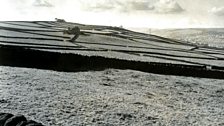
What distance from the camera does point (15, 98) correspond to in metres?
3.88

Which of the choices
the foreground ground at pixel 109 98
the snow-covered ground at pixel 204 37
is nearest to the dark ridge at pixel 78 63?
the foreground ground at pixel 109 98

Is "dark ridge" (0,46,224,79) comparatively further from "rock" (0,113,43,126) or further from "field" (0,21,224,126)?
"rock" (0,113,43,126)

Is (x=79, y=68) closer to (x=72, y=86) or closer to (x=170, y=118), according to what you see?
(x=72, y=86)

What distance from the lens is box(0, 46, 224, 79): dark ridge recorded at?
226 inches

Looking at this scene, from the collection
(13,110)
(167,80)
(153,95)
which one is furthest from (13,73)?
(167,80)

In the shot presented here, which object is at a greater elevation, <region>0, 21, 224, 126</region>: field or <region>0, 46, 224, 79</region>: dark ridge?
<region>0, 46, 224, 79</region>: dark ridge

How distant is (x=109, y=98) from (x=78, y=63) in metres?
1.92

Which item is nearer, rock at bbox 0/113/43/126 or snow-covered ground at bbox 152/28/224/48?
rock at bbox 0/113/43/126

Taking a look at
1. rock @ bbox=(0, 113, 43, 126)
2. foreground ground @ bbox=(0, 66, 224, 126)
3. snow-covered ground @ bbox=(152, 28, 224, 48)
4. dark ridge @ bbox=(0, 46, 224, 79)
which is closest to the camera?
rock @ bbox=(0, 113, 43, 126)

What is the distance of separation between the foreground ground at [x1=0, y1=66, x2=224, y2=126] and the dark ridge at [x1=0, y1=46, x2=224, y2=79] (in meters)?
0.34

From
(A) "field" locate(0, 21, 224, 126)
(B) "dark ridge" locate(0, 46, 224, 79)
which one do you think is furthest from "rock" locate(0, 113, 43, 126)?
(B) "dark ridge" locate(0, 46, 224, 79)

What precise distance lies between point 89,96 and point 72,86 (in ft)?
1.60

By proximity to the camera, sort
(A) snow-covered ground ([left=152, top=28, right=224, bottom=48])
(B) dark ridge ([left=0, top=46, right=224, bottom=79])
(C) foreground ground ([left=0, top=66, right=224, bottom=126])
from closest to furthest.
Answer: (C) foreground ground ([left=0, top=66, right=224, bottom=126]) → (B) dark ridge ([left=0, top=46, right=224, bottom=79]) → (A) snow-covered ground ([left=152, top=28, right=224, bottom=48])

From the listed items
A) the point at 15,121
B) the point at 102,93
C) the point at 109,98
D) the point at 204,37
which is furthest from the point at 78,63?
the point at 204,37
